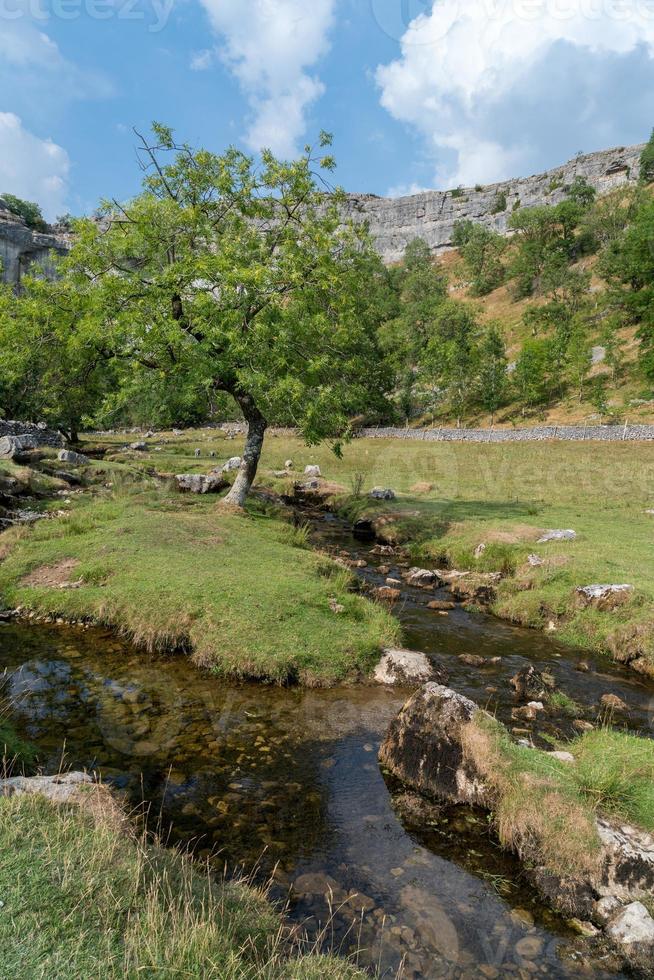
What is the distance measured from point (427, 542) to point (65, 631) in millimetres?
16695

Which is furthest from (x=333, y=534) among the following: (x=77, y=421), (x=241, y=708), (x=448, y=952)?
(x=77, y=421)

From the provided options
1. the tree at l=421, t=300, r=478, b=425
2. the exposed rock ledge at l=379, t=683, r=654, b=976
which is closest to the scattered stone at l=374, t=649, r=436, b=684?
the exposed rock ledge at l=379, t=683, r=654, b=976

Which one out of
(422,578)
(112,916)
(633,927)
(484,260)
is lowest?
(633,927)

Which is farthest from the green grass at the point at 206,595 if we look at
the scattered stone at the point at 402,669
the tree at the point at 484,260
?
the tree at the point at 484,260

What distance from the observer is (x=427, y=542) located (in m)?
26.3

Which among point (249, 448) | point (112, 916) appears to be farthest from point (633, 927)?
point (249, 448)

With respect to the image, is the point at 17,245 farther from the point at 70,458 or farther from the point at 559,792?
the point at 559,792

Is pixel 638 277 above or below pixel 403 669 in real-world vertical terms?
above

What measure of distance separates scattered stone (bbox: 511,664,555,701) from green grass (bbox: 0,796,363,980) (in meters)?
8.44

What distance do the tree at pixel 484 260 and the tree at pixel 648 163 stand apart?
39739 mm

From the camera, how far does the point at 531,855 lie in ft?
24.8

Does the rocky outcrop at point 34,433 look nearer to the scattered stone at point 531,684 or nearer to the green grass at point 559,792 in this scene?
the scattered stone at point 531,684

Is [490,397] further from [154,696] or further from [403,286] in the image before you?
[154,696]

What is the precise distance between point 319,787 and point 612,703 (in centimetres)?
753
